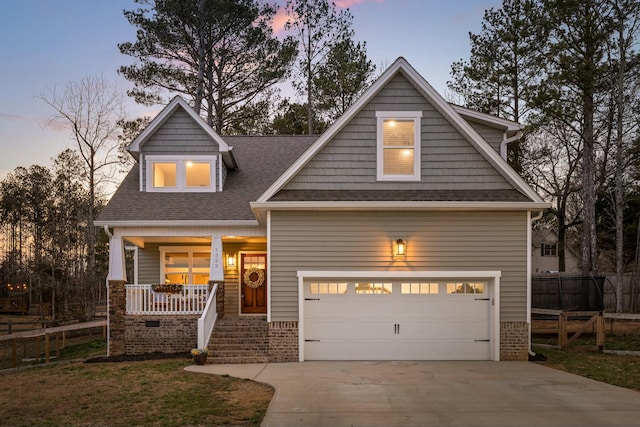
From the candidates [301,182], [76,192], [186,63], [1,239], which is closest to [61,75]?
[186,63]

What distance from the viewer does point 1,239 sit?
5281cm

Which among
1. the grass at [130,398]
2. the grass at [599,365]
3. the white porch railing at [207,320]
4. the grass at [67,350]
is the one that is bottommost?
the grass at [67,350]

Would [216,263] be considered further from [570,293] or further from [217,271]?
[570,293]

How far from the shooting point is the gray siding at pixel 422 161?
12711mm

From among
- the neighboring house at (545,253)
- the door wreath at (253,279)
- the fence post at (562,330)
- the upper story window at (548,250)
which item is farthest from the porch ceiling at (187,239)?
the upper story window at (548,250)

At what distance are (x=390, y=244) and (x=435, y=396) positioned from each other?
458 cm

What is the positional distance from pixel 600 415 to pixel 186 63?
24364mm

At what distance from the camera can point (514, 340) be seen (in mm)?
12344

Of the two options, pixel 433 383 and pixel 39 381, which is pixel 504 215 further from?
pixel 39 381

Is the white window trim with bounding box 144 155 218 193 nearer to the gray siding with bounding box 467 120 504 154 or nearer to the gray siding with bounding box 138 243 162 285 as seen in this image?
the gray siding with bounding box 138 243 162 285

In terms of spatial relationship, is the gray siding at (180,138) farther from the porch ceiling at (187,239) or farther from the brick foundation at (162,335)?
the brick foundation at (162,335)

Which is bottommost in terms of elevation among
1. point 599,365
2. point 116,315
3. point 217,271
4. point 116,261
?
point 599,365

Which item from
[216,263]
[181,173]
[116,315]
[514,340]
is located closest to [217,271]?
[216,263]

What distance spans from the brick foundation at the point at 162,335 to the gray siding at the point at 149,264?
2622 mm
